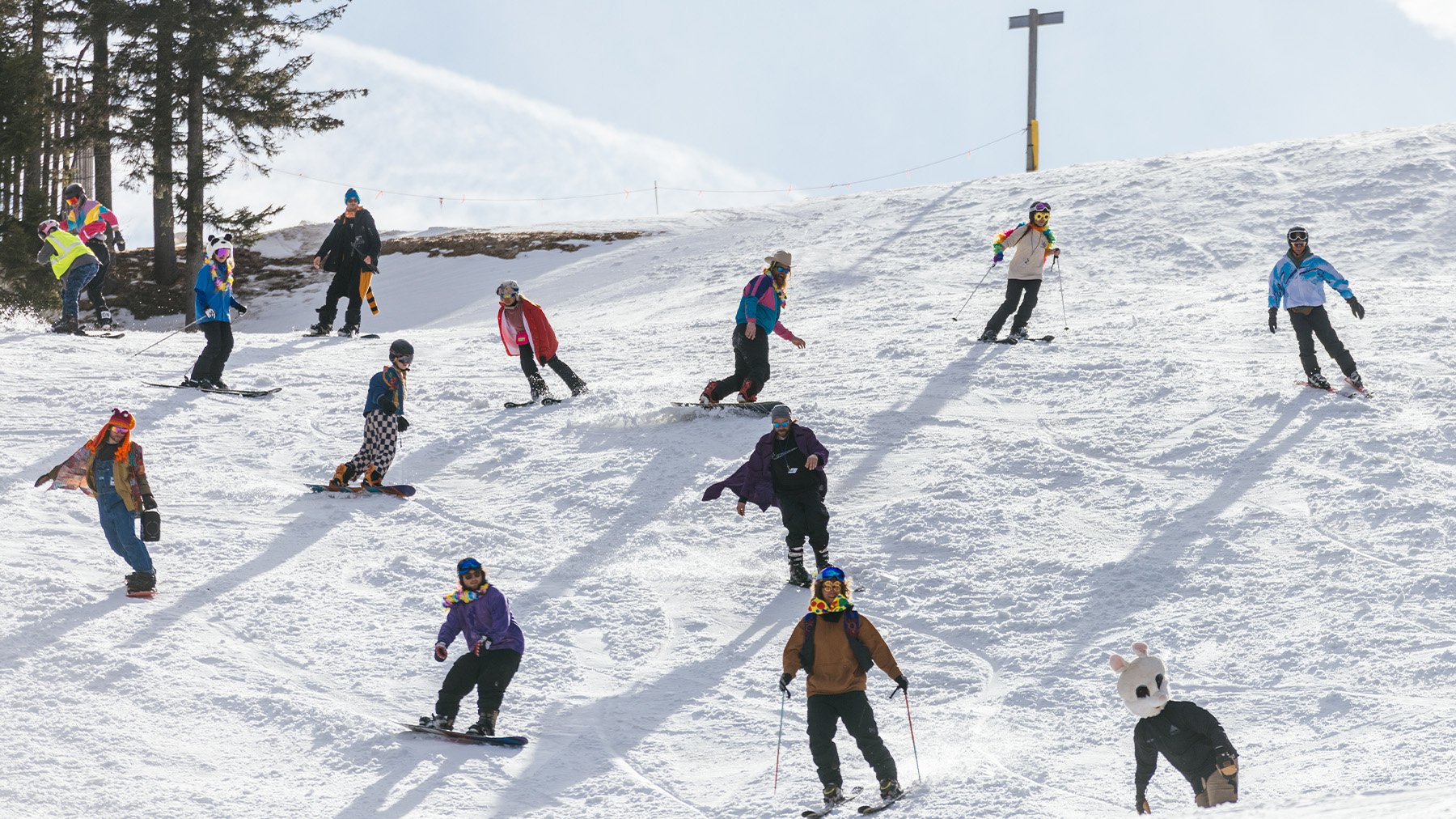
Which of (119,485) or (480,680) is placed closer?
(480,680)

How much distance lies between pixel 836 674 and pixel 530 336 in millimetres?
8451

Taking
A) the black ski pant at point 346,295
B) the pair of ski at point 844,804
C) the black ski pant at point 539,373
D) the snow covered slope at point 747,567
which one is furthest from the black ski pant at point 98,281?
the pair of ski at point 844,804

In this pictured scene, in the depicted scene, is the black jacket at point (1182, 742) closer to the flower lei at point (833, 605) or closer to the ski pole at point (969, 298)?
the flower lei at point (833, 605)

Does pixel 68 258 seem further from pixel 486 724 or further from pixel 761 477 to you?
pixel 486 724

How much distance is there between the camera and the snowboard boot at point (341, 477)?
12734 millimetres

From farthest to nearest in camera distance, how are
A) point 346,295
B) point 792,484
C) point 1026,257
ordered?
point 346,295 → point 1026,257 → point 792,484

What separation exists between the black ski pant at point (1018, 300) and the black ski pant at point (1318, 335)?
3236 millimetres

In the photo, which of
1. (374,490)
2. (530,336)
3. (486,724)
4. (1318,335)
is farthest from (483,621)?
(1318,335)

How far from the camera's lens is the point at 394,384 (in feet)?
41.7

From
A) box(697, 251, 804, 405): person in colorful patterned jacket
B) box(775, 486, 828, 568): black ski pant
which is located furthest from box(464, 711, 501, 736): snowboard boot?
box(697, 251, 804, 405): person in colorful patterned jacket

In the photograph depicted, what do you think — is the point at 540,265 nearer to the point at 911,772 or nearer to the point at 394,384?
the point at 394,384

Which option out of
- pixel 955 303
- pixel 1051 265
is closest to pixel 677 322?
pixel 955 303

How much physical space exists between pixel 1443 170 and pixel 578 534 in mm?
18983

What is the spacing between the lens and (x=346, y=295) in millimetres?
19672
